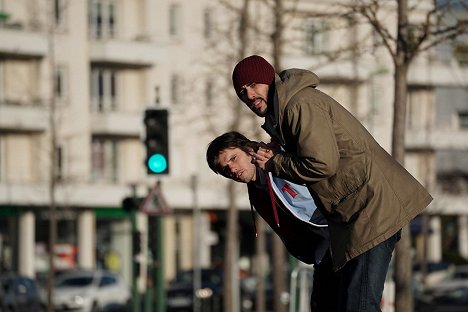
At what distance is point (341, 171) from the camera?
25.6 ft

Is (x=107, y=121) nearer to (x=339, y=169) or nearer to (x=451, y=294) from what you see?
(x=451, y=294)

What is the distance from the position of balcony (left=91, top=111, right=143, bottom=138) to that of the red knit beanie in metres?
53.5

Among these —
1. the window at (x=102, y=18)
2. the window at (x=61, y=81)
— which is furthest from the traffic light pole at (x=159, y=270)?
the window at (x=102, y=18)

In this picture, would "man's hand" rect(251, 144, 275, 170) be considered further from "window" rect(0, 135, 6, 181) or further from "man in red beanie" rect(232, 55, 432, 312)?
"window" rect(0, 135, 6, 181)

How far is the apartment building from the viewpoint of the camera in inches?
2279

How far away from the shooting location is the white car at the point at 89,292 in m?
43.2

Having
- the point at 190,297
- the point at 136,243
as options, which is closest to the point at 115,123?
the point at 190,297

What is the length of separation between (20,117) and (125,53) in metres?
6.29

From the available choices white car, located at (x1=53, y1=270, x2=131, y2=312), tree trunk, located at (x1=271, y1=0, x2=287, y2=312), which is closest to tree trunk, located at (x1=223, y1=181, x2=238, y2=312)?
white car, located at (x1=53, y1=270, x2=131, y2=312)

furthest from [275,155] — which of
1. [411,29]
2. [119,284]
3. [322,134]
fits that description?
[119,284]

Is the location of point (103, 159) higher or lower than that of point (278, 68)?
lower

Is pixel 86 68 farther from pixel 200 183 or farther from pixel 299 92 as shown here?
pixel 299 92

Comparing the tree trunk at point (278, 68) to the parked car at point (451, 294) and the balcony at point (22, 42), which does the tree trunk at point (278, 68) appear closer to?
the parked car at point (451, 294)

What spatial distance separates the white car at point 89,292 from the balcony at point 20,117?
13233 millimetres
